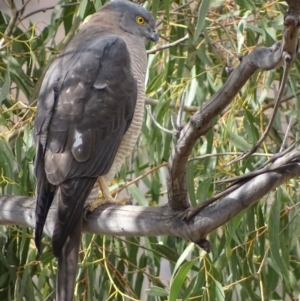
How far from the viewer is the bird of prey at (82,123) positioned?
2.06 metres

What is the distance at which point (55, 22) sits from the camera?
2746 mm

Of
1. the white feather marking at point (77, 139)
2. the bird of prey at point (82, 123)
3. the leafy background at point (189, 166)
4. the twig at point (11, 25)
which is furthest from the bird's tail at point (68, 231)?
the twig at point (11, 25)

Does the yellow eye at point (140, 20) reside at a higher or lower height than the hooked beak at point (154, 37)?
higher

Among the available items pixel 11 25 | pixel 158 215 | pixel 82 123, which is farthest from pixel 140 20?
pixel 158 215

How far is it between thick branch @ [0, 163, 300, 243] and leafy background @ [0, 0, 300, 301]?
10.2 inches

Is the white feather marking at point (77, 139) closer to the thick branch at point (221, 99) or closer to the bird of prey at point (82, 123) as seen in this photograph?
the bird of prey at point (82, 123)

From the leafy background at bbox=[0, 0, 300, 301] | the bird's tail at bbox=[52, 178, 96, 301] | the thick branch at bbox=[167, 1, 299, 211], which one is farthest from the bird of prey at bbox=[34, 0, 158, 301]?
the thick branch at bbox=[167, 1, 299, 211]

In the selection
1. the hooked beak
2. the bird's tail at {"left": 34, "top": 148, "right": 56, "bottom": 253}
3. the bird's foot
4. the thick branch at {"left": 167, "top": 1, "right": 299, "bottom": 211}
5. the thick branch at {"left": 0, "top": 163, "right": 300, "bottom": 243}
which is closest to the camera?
the thick branch at {"left": 167, "top": 1, "right": 299, "bottom": 211}

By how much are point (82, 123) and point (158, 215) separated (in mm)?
487

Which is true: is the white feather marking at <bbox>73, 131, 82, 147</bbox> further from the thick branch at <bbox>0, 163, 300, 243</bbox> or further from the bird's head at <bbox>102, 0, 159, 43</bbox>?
the bird's head at <bbox>102, 0, 159, 43</bbox>

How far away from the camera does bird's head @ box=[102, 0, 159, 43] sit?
2615mm

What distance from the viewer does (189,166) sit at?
232 cm

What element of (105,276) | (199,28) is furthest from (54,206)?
(199,28)

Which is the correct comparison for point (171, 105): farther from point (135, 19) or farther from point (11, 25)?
point (11, 25)
